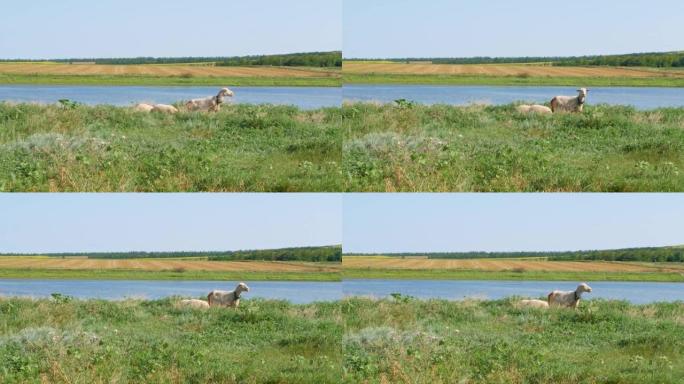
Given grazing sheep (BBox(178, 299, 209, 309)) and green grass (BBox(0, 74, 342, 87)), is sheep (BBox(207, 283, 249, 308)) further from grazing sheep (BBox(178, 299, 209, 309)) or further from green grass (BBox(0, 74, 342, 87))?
green grass (BBox(0, 74, 342, 87))

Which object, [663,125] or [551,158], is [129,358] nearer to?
[551,158]

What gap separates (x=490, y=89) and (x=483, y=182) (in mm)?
3208

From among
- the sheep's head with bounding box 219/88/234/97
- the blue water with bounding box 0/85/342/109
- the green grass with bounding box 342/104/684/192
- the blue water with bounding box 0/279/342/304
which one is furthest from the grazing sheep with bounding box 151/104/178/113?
the green grass with bounding box 342/104/684/192

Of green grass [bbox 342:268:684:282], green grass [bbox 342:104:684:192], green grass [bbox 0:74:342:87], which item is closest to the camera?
green grass [bbox 342:104:684:192]

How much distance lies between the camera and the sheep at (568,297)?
1599 cm

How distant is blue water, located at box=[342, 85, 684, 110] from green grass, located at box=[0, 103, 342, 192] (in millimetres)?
769

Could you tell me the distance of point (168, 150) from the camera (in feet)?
47.0

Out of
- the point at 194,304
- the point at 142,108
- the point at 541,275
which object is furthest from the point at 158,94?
the point at 541,275

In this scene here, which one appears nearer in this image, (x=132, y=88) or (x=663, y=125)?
(x=663, y=125)

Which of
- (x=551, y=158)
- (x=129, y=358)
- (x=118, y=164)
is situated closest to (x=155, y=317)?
(x=129, y=358)

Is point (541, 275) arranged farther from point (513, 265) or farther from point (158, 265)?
point (158, 265)

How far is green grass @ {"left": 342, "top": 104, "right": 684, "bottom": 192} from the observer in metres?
13.6

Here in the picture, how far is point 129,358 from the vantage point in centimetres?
1384

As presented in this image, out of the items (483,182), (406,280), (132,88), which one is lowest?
(406,280)
